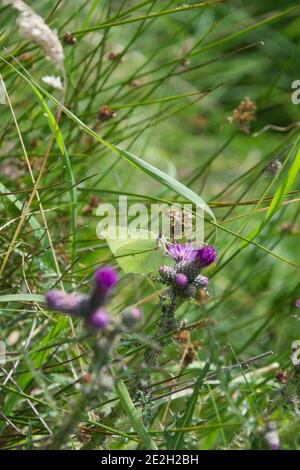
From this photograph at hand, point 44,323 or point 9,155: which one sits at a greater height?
point 9,155

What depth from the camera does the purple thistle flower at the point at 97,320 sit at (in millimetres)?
770

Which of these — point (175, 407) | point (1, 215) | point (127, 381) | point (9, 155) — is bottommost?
point (175, 407)

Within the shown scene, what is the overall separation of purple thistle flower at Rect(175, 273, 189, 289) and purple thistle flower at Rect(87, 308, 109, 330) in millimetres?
295

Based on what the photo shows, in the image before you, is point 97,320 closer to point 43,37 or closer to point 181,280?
point 181,280

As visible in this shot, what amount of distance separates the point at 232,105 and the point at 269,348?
1.47m

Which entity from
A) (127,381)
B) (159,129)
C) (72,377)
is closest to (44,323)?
(72,377)

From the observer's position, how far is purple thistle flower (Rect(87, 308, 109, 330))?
77 centimetres

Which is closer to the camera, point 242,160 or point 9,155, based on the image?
point 9,155

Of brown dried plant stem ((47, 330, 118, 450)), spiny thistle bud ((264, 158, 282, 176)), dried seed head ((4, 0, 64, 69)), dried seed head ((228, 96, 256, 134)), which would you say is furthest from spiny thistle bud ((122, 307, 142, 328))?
dried seed head ((228, 96, 256, 134))

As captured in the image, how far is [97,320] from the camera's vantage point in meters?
0.77

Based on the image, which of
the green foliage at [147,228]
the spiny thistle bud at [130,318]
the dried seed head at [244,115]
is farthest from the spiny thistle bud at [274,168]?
the spiny thistle bud at [130,318]

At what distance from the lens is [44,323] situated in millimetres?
1371

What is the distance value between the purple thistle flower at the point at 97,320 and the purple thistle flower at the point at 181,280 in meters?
0.30
